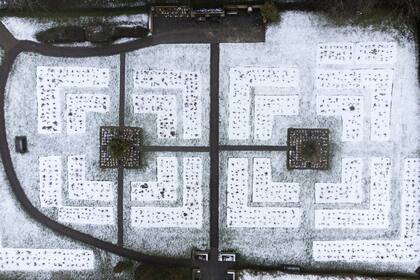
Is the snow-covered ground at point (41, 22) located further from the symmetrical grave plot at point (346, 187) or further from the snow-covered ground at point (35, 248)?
the symmetrical grave plot at point (346, 187)

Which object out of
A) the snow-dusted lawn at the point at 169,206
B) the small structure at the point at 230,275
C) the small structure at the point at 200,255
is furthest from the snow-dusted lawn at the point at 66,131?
the small structure at the point at 230,275

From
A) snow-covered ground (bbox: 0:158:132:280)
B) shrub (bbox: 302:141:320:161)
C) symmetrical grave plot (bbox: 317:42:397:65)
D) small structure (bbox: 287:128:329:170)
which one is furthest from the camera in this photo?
snow-covered ground (bbox: 0:158:132:280)

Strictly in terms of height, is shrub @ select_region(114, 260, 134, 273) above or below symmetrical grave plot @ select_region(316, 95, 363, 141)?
below

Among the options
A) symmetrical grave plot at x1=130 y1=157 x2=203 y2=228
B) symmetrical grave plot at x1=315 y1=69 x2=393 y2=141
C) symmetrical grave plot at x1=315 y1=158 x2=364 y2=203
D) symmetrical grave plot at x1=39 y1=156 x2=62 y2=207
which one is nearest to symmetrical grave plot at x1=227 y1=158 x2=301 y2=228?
symmetrical grave plot at x1=315 y1=158 x2=364 y2=203

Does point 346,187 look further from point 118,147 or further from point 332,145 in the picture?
point 118,147

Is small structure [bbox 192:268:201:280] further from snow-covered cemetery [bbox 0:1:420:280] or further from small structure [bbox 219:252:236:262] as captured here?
small structure [bbox 219:252:236:262]

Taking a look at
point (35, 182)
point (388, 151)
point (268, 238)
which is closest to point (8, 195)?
point (35, 182)

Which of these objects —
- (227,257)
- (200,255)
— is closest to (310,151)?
(227,257)

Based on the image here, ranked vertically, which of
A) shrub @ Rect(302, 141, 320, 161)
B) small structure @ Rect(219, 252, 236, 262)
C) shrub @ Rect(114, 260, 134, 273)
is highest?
shrub @ Rect(302, 141, 320, 161)

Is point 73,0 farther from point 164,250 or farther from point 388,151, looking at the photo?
point 388,151
